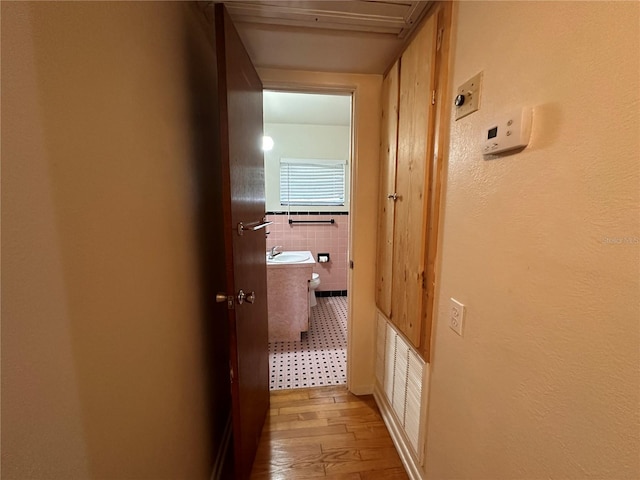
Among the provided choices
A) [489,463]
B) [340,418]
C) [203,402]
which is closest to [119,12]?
[203,402]

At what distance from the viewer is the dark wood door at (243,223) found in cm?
101

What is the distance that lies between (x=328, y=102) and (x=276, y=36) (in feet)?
4.75

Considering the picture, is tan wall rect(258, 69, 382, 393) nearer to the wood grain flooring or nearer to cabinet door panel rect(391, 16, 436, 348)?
the wood grain flooring

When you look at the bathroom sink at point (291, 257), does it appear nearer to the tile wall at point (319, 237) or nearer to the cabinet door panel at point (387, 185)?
the tile wall at point (319, 237)

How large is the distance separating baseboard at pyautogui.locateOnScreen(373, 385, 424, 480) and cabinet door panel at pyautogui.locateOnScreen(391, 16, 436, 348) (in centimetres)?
63

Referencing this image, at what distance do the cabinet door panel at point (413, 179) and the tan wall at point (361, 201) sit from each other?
1.12 ft

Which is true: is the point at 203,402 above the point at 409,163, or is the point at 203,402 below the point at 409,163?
below

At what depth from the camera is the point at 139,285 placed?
731 millimetres

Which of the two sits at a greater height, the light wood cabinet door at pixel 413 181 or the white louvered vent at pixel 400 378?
the light wood cabinet door at pixel 413 181

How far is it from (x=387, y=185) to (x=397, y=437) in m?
1.46

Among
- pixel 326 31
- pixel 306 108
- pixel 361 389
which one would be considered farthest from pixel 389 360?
pixel 306 108

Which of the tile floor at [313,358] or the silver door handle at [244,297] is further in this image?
the tile floor at [313,358]

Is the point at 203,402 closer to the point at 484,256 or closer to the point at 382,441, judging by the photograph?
the point at 382,441

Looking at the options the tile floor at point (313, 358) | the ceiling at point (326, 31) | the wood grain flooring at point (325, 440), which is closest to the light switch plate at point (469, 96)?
the ceiling at point (326, 31)
